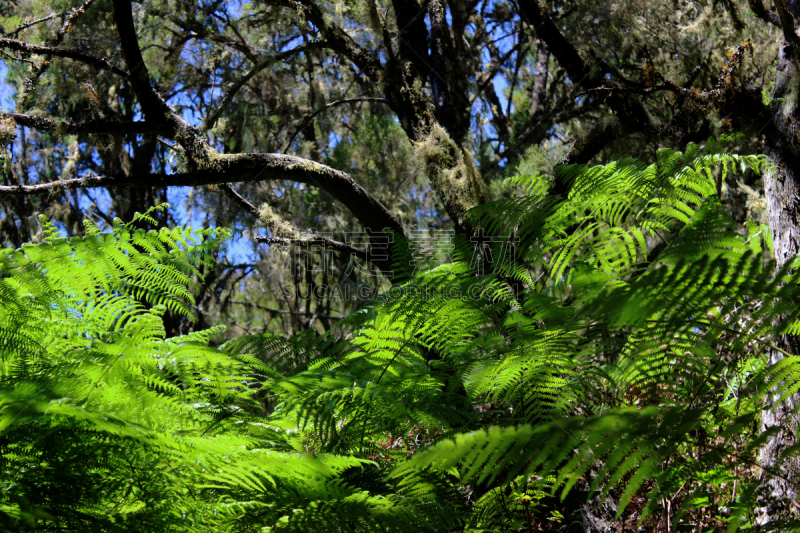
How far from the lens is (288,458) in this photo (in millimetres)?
1226

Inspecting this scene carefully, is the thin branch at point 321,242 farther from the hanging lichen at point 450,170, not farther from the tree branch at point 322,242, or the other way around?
the hanging lichen at point 450,170

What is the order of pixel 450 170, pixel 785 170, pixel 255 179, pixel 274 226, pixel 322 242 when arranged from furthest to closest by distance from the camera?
pixel 274 226 < pixel 322 242 < pixel 255 179 < pixel 450 170 < pixel 785 170

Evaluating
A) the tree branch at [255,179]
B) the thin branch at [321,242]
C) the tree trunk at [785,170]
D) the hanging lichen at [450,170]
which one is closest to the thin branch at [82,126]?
the tree branch at [255,179]

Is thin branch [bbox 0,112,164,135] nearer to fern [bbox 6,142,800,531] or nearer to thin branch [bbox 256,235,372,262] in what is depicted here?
thin branch [bbox 256,235,372,262]

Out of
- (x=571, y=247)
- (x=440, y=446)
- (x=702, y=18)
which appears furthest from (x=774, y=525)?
(x=702, y=18)

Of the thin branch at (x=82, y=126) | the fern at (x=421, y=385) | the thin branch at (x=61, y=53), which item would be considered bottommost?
the fern at (x=421, y=385)

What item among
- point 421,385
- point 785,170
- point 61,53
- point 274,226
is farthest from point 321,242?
point 785,170

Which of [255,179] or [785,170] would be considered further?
[255,179]

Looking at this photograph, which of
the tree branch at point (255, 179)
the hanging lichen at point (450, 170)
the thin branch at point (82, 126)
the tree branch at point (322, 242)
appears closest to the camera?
A: the thin branch at point (82, 126)

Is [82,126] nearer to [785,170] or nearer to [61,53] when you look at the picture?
[61,53]

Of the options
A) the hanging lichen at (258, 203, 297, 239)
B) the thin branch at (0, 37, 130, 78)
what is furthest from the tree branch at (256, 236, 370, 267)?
the thin branch at (0, 37, 130, 78)

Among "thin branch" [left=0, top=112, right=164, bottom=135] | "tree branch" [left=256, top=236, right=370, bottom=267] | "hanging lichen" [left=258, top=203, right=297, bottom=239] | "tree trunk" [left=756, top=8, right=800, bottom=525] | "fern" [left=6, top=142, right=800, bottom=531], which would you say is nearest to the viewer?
"fern" [left=6, top=142, right=800, bottom=531]

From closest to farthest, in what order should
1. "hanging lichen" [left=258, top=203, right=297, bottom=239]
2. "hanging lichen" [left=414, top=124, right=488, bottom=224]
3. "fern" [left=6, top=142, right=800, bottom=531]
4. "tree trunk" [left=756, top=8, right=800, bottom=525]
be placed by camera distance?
"fern" [left=6, top=142, right=800, bottom=531] → "tree trunk" [left=756, top=8, right=800, bottom=525] → "hanging lichen" [left=414, top=124, right=488, bottom=224] → "hanging lichen" [left=258, top=203, right=297, bottom=239]

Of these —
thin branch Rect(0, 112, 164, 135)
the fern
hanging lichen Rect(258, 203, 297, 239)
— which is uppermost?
thin branch Rect(0, 112, 164, 135)
